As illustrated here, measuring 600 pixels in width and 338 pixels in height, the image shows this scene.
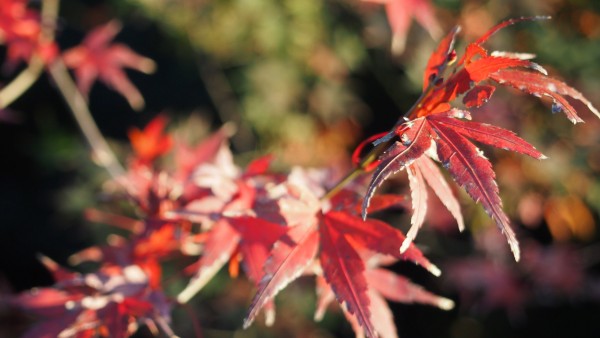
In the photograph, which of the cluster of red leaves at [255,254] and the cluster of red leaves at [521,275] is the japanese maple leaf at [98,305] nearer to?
the cluster of red leaves at [255,254]

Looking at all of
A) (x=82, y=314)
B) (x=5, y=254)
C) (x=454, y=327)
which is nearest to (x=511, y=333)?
(x=454, y=327)

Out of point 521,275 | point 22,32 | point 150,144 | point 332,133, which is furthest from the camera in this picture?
point 332,133

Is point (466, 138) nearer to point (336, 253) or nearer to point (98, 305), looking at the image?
point (336, 253)

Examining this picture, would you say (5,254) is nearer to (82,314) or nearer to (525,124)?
(82,314)

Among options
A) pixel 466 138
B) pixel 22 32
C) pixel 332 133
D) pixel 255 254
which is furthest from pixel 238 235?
pixel 332 133

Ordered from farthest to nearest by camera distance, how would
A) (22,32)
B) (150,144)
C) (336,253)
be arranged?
(22,32)
(150,144)
(336,253)
